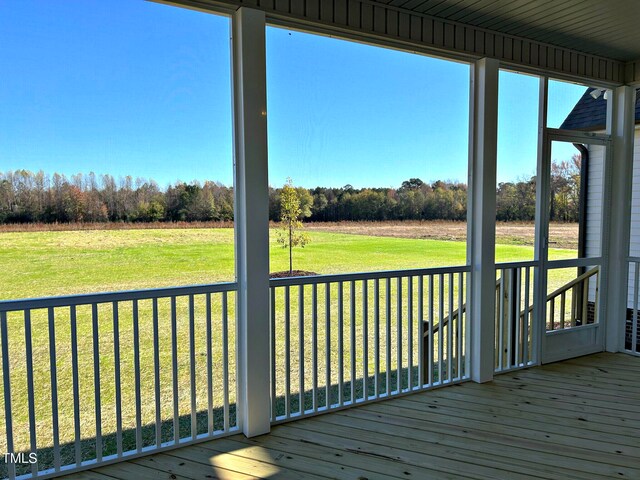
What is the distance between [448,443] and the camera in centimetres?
257

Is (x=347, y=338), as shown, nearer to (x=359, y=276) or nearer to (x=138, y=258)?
(x=359, y=276)

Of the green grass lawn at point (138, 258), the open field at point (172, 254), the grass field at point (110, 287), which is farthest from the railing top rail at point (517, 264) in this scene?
the grass field at point (110, 287)

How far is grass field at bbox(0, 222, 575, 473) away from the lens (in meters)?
2.28

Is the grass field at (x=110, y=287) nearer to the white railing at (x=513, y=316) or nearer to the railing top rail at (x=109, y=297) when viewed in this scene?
the railing top rail at (x=109, y=297)

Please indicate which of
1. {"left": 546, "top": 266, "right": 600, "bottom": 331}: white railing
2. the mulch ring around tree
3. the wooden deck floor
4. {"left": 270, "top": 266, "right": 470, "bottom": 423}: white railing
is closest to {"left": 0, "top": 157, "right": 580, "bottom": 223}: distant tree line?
the mulch ring around tree

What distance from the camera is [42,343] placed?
7.77 ft

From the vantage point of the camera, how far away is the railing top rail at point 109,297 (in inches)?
86.4

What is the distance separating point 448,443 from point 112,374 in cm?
199

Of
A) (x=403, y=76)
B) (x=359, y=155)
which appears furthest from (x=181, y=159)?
(x=403, y=76)

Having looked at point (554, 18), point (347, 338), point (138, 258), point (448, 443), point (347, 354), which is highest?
point (554, 18)

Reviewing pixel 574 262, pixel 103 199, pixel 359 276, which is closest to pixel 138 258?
pixel 103 199

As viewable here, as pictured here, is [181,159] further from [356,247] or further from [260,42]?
[356,247]

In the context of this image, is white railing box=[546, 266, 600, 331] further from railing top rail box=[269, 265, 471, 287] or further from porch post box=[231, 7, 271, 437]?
porch post box=[231, 7, 271, 437]

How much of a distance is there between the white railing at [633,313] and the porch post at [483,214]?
1.66 meters
